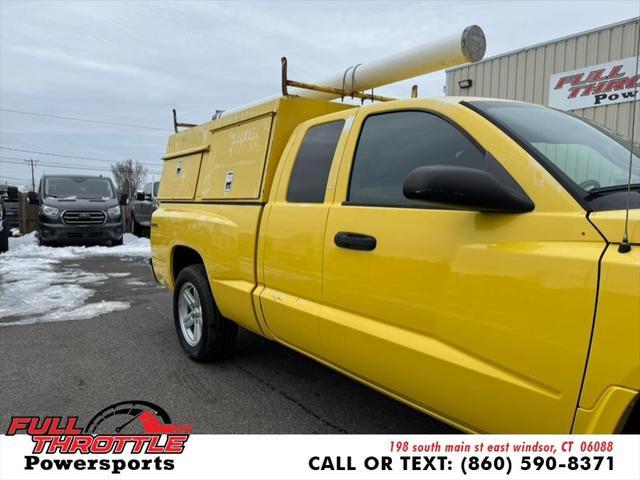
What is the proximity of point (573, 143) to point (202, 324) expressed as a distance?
307 centimetres

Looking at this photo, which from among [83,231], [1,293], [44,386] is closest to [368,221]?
[44,386]

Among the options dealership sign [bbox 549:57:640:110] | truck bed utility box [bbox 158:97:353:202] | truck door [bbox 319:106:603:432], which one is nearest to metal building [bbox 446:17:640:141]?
dealership sign [bbox 549:57:640:110]

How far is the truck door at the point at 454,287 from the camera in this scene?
5.67 ft

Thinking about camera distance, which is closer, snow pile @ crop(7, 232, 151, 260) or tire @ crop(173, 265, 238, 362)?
tire @ crop(173, 265, 238, 362)

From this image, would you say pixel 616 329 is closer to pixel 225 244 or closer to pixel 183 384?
pixel 225 244

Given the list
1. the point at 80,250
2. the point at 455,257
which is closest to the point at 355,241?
the point at 455,257

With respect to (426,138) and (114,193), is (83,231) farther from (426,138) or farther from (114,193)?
(426,138)

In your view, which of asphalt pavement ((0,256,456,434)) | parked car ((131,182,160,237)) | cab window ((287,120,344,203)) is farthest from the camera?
parked car ((131,182,160,237))

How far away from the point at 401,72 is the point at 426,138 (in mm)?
1426

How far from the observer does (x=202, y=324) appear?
4141mm

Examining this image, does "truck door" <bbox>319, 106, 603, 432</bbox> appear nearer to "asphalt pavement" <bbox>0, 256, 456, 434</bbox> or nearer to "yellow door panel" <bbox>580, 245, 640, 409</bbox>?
"yellow door panel" <bbox>580, 245, 640, 409</bbox>

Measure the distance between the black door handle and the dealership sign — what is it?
6629 mm

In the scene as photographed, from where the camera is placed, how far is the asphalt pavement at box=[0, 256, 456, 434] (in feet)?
10.5

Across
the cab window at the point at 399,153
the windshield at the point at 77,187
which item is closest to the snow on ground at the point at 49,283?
the windshield at the point at 77,187
